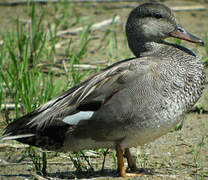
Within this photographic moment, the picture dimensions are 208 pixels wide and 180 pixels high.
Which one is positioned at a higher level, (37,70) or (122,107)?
(37,70)

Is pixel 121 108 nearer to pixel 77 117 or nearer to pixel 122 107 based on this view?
pixel 122 107

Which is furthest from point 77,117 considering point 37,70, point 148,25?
point 37,70

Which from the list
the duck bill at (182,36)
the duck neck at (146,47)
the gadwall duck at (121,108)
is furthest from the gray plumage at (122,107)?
the duck bill at (182,36)

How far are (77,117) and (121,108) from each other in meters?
0.36

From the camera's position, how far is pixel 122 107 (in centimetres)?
344

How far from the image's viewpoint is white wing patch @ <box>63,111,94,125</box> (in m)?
3.49

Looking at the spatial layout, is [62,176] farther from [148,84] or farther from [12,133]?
[148,84]

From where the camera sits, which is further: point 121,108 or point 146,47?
point 146,47

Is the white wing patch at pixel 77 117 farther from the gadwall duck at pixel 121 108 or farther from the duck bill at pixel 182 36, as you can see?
the duck bill at pixel 182 36

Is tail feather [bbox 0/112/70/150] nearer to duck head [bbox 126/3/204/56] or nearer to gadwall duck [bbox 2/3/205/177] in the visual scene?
gadwall duck [bbox 2/3/205/177]

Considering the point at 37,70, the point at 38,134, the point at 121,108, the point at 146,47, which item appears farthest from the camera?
the point at 37,70

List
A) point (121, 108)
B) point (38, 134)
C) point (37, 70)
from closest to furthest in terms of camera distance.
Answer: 1. point (121, 108)
2. point (38, 134)
3. point (37, 70)

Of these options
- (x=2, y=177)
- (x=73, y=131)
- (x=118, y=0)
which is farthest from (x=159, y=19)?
(x=118, y=0)

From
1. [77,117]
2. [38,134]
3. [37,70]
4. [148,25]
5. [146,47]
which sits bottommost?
[38,134]
